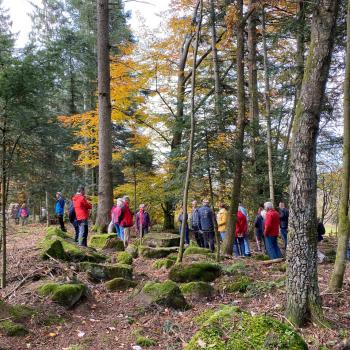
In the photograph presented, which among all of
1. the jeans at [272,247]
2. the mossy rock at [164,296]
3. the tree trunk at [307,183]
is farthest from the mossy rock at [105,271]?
the jeans at [272,247]

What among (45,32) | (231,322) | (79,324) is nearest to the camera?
(231,322)

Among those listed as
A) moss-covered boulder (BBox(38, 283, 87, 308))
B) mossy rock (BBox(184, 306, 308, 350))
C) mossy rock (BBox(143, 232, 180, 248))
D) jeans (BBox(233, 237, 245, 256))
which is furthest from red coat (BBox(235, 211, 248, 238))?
mossy rock (BBox(184, 306, 308, 350))

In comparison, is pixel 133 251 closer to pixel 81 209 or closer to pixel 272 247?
pixel 81 209

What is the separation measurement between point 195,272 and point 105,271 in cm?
185

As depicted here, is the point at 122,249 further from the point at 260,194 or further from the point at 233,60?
the point at 233,60

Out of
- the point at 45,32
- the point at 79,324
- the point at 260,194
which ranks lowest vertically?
the point at 79,324

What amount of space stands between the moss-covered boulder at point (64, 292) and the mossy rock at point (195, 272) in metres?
1.98

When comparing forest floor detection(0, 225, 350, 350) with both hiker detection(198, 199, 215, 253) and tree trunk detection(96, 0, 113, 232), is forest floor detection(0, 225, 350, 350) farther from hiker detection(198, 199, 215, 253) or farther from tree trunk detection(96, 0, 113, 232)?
tree trunk detection(96, 0, 113, 232)

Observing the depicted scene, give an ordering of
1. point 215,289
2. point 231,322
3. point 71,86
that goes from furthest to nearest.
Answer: point 71,86 < point 215,289 < point 231,322

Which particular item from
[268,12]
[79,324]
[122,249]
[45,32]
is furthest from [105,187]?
[45,32]

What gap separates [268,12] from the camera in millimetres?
13477

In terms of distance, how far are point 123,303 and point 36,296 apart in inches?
55.8

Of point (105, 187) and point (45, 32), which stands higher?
point (45, 32)

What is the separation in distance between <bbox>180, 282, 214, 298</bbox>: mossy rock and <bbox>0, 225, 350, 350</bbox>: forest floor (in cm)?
12
